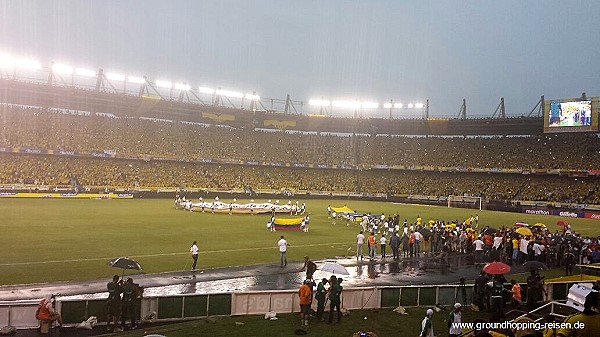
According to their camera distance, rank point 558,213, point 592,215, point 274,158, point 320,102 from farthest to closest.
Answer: point 320,102 < point 274,158 < point 558,213 < point 592,215

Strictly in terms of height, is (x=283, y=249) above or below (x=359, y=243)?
below

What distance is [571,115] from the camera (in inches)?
2350

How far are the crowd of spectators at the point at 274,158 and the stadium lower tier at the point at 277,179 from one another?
0.41ft

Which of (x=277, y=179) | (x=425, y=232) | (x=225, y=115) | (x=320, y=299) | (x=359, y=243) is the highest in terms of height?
(x=225, y=115)

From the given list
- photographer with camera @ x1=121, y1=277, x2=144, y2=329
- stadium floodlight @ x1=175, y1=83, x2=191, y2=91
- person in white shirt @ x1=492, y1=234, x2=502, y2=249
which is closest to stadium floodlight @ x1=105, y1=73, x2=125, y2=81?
stadium floodlight @ x1=175, y1=83, x2=191, y2=91

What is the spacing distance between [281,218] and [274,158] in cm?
3994

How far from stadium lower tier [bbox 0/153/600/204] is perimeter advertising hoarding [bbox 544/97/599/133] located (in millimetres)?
7753

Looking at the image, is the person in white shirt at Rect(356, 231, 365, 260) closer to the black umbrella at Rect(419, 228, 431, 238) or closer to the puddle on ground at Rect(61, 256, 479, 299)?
the puddle on ground at Rect(61, 256, 479, 299)

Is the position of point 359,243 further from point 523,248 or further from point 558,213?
point 558,213

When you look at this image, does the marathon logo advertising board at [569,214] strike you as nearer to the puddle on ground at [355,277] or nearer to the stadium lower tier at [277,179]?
the stadium lower tier at [277,179]

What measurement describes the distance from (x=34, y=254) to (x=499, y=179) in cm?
6315

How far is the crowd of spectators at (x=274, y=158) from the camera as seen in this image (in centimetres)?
5781

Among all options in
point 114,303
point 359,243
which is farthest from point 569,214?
point 114,303

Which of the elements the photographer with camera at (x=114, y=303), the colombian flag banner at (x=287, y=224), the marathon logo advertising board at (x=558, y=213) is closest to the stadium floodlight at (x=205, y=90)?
the colombian flag banner at (x=287, y=224)
